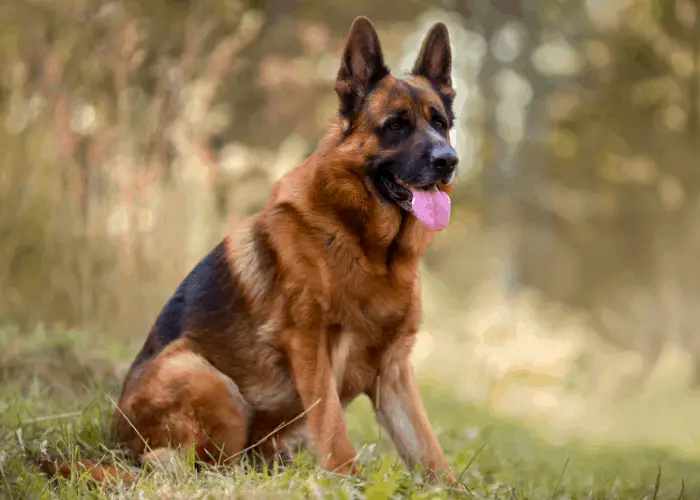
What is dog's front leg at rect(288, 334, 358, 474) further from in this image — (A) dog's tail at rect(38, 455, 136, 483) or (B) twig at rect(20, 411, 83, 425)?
(B) twig at rect(20, 411, 83, 425)

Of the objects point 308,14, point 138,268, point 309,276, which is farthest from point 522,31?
point 309,276

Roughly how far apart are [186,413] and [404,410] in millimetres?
991

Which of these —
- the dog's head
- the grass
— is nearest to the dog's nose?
the dog's head

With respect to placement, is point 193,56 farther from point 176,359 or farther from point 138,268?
point 176,359

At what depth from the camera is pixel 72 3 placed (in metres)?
6.83

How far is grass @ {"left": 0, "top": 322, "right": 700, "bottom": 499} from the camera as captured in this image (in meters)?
3.00

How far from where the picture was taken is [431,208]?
367 centimetres

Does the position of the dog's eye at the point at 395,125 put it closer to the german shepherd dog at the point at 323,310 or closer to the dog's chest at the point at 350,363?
the german shepherd dog at the point at 323,310

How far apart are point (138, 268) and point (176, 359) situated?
124 inches

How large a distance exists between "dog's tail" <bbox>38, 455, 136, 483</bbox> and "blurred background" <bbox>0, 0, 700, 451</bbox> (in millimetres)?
2310

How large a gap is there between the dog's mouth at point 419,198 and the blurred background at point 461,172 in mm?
654

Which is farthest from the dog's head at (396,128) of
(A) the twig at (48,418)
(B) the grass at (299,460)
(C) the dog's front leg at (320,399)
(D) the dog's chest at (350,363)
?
(A) the twig at (48,418)

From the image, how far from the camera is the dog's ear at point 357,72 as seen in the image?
3822 millimetres

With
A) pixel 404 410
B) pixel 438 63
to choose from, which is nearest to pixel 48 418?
pixel 404 410
